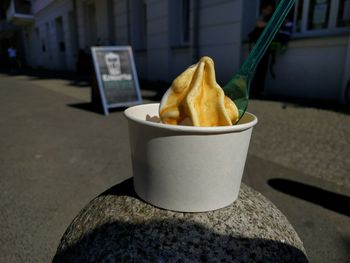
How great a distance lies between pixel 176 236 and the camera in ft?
3.18

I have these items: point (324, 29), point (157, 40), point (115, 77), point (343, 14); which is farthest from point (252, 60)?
point (157, 40)

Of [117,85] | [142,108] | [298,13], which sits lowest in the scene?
[117,85]

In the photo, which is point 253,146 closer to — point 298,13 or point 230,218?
point 230,218

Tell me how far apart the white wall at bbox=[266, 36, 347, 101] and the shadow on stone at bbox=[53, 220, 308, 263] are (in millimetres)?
6145

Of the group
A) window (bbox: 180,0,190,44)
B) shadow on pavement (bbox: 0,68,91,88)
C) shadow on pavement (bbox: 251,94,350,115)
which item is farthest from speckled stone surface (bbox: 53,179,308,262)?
shadow on pavement (bbox: 0,68,91,88)

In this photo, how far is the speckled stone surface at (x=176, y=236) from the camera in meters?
0.93

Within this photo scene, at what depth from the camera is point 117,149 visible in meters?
4.22

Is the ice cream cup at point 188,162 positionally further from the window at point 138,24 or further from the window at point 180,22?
the window at point 138,24

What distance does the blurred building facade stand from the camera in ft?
21.1

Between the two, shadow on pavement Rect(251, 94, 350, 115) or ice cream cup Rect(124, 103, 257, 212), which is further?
shadow on pavement Rect(251, 94, 350, 115)

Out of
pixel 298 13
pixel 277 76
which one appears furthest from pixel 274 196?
pixel 298 13

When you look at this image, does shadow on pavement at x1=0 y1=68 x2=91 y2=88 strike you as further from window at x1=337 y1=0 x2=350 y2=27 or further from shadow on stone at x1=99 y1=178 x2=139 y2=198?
shadow on stone at x1=99 y1=178 x2=139 y2=198

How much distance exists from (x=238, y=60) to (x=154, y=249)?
7742mm

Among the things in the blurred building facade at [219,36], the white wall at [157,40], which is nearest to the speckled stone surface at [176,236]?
the blurred building facade at [219,36]
